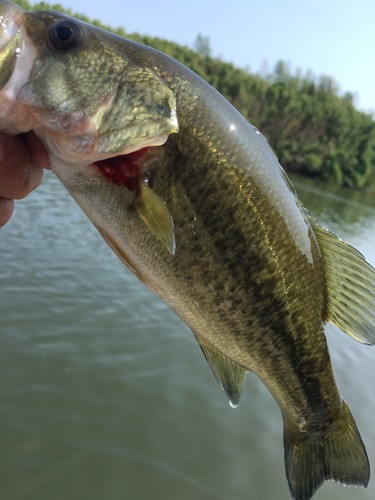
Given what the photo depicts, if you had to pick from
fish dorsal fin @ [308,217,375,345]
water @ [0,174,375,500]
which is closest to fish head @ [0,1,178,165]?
fish dorsal fin @ [308,217,375,345]

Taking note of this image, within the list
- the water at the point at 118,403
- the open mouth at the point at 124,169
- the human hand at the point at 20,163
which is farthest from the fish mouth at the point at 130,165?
the water at the point at 118,403

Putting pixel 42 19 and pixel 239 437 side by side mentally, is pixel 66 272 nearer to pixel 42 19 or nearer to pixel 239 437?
pixel 239 437

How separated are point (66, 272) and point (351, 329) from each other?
5234 millimetres

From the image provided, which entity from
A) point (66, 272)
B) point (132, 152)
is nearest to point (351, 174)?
point (66, 272)

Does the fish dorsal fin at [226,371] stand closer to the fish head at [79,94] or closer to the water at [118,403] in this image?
the fish head at [79,94]

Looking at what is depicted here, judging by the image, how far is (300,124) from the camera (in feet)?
159

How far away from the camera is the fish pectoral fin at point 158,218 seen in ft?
4.72

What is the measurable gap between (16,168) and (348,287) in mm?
1694

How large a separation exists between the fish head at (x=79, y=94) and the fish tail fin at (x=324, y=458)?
1773 millimetres

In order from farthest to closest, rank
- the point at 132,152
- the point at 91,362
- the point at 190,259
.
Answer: the point at 91,362
the point at 190,259
the point at 132,152

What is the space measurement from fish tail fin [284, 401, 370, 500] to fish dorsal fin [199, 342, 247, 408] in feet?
1.30

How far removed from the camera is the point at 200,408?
4094 mm

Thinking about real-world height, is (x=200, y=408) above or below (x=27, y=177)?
below

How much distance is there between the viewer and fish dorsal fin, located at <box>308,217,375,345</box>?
5.90ft
